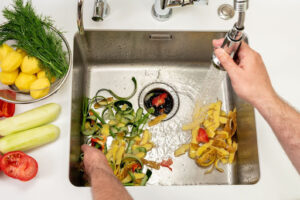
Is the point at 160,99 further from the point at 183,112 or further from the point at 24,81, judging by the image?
the point at 24,81

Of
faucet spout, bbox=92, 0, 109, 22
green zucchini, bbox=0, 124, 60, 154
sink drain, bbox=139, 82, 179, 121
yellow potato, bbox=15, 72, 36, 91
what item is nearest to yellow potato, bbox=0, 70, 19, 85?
yellow potato, bbox=15, 72, 36, 91

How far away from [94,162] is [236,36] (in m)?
0.52

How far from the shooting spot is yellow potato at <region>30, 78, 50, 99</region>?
0.78 metres

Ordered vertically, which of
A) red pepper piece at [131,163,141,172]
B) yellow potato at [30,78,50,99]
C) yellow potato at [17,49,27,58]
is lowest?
red pepper piece at [131,163,141,172]

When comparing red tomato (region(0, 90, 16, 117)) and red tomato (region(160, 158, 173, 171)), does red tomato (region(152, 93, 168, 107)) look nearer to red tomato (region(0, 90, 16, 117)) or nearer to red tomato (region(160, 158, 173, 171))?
red tomato (region(160, 158, 173, 171))

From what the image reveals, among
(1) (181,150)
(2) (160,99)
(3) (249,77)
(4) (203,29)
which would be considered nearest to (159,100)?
(2) (160,99)

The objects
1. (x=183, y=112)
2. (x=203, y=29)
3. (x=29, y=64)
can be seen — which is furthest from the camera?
(x=183, y=112)

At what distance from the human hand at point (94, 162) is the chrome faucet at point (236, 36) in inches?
16.5

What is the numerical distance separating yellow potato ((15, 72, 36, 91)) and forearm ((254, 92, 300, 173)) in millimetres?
601

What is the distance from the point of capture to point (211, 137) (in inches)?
39.2

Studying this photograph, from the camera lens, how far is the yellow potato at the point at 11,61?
757mm

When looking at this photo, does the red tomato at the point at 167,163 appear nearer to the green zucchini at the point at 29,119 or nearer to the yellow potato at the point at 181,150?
the yellow potato at the point at 181,150

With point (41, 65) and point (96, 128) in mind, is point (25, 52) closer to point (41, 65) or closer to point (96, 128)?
point (41, 65)

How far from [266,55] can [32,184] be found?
786 mm
